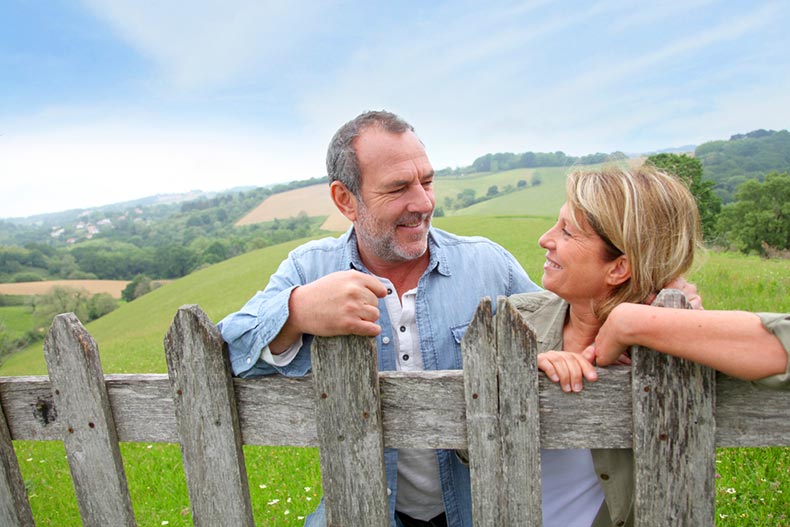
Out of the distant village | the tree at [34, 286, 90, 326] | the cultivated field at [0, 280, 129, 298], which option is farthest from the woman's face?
the distant village

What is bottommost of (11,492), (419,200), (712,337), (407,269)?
(11,492)

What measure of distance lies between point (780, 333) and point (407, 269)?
1.69 meters

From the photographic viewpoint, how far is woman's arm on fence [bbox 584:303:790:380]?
1412 millimetres

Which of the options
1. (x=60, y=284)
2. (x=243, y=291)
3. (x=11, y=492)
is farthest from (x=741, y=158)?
(x=60, y=284)

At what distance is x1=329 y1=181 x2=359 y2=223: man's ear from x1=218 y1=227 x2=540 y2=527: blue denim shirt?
11 centimetres

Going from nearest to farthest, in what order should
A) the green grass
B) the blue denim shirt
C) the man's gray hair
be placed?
the blue denim shirt, the man's gray hair, the green grass

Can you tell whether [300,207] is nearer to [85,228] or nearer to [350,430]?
[350,430]

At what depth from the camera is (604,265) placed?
77.4 inches

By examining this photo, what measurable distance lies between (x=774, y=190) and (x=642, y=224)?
52012mm

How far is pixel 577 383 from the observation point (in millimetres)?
1680

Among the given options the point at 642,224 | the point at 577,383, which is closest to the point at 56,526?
the point at 577,383

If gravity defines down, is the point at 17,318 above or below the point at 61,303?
below

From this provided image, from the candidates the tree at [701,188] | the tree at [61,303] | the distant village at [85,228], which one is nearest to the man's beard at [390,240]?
the tree at [701,188]

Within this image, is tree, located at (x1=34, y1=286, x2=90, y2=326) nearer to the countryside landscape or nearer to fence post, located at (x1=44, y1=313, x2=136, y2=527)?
the countryside landscape
